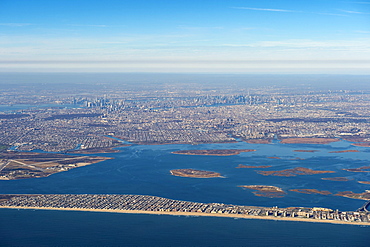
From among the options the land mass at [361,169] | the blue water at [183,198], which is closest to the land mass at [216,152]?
the blue water at [183,198]

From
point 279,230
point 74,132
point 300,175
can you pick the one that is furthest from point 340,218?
point 74,132

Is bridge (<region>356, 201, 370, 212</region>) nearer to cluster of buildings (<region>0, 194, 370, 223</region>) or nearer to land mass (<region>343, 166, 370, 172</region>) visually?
cluster of buildings (<region>0, 194, 370, 223</region>)

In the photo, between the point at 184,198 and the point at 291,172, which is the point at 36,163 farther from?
the point at 291,172

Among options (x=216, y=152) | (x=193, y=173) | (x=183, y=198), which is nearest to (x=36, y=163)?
(x=193, y=173)

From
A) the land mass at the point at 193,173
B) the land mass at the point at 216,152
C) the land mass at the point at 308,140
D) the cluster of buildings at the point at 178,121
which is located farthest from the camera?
the cluster of buildings at the point at 178,121

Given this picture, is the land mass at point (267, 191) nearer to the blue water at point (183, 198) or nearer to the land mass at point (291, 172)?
the blue water at point (183, 198)
